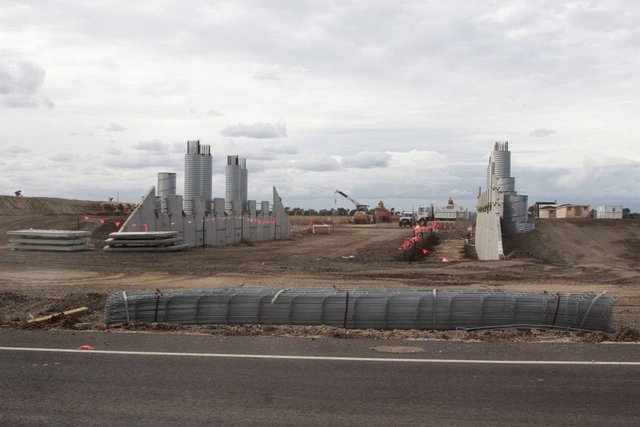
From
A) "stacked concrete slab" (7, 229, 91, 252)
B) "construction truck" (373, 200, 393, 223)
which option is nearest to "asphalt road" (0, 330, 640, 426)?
"stacked concrete slab" (7, 229, 91, 252)

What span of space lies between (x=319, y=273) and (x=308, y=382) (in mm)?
14176

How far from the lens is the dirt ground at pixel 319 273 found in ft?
42.2

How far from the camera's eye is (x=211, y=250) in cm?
3231

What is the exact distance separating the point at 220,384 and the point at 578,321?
625 cm

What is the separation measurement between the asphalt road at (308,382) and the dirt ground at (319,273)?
1.21 meters

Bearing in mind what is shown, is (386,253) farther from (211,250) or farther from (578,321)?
(578,321)

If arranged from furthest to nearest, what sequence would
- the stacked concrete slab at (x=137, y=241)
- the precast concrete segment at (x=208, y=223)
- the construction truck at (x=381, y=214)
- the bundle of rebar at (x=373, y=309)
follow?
the construction truck at (x=381, y=214), the precast concrete segment at (x=208, y=223), the stacked concrete slab at (x=137, y=241), the bundle of rebar at (x=373, y=309)

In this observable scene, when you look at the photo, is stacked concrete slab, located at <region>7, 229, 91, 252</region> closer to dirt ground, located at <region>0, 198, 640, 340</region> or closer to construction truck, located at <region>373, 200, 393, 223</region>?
dirt ground, located at <region>0, 198, 640, 340</region>

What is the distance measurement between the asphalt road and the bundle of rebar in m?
1.18

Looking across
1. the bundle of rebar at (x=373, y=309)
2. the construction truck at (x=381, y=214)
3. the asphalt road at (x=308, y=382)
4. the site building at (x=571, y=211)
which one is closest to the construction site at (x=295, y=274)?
the bundle of rebar at (x=373, y=309)

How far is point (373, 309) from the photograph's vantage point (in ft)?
36.9

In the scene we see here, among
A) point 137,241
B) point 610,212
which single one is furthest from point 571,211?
point 137,241

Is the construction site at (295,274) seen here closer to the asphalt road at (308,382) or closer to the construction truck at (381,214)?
the asphalt road at (308,382)

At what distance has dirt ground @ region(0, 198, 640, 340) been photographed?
42.2ft
